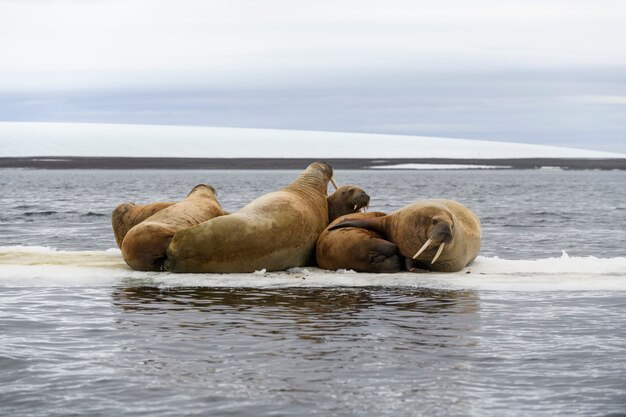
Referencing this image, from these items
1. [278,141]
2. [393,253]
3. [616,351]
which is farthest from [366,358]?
[278,141]

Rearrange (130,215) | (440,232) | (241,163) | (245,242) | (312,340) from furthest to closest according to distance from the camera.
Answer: (241,163)
(130,215)
(245,242)
(440,232)
(312,340)

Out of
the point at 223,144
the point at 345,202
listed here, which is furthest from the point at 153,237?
the point at 223,144

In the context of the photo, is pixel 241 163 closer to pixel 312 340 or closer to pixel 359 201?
pixel 359 201

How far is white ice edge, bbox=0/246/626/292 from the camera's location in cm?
1162

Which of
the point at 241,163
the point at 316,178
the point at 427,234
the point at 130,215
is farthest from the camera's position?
the point at 241,163

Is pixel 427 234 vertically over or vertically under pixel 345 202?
under

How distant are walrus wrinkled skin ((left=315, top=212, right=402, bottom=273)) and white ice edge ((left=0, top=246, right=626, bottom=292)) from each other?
0.61 ft

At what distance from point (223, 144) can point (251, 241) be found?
107 meters

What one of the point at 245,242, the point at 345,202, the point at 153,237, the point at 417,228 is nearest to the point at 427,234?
the point at 417,228

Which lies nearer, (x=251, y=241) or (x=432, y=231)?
(x=432, y=231)

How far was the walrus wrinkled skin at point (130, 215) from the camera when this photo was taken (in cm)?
1404

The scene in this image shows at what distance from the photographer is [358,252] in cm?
1265

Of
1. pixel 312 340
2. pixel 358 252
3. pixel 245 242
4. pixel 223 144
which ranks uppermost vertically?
pixel 223 144

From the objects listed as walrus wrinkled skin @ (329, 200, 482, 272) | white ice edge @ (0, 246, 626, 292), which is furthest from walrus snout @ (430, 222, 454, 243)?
white ice edge @ (0, 246, 626, 292)
